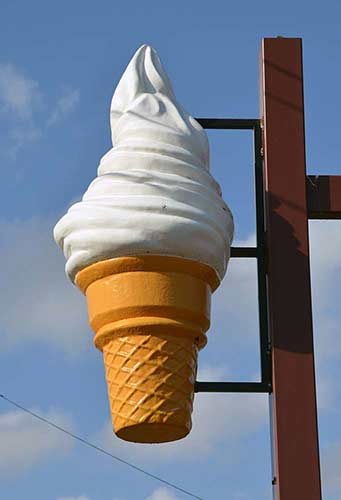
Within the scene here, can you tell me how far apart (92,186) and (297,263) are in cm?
75

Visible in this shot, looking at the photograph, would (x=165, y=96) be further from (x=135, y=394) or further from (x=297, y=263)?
(x=135, y=394)

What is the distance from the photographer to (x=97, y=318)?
3965mm

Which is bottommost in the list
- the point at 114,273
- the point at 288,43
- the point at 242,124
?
the point at 114,273

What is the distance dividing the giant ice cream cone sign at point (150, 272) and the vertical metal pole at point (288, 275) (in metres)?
0.26

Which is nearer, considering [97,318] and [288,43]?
[97,318]

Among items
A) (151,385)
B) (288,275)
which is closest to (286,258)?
(288,275)

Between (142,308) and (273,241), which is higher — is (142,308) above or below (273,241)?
below

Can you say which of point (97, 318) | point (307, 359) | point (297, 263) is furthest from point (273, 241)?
point (97, 318)

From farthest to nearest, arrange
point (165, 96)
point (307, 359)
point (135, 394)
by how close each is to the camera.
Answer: point (165, 96)
point (307, 359)
point (135, 394)

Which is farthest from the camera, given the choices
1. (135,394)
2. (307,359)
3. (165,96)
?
(165,96)

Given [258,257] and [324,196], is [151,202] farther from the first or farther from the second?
[324,196]

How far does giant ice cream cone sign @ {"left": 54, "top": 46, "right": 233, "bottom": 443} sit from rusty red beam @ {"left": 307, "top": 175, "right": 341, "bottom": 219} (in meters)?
0.41

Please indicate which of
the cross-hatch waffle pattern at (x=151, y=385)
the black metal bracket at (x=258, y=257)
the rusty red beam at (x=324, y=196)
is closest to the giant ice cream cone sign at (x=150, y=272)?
the cross-hatch waffle pattern at (x=151, y=385)

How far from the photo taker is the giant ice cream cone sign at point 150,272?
3.84 metres
